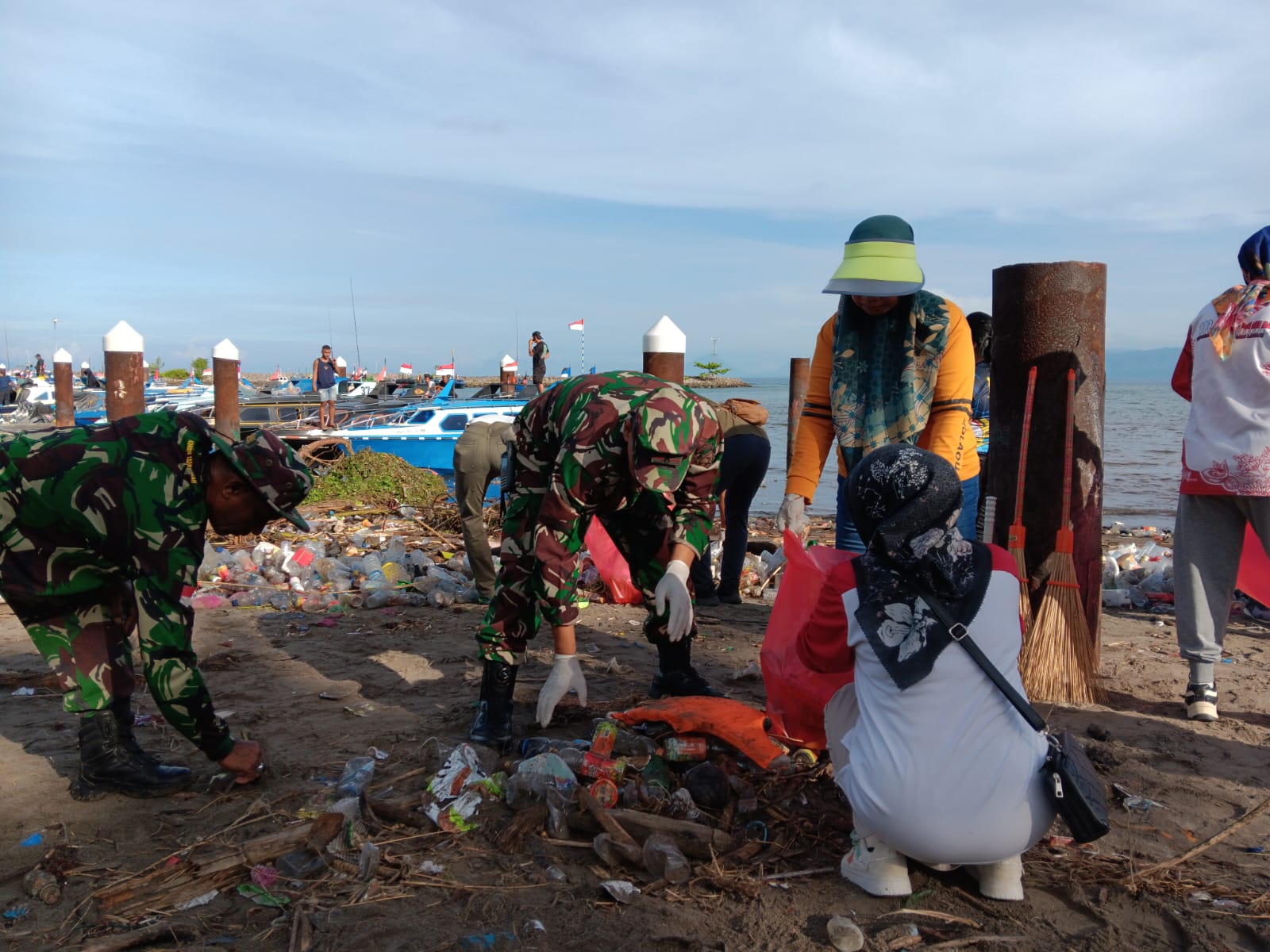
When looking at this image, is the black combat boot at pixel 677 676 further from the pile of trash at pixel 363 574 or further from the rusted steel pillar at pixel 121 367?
the rusted steel pillar at pixel 121 367

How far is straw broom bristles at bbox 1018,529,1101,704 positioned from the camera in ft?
12.5

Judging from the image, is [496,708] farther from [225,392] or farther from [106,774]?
[225,392]

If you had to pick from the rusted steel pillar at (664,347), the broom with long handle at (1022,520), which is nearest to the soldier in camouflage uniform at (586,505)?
the broom with long handle at (1022,520)

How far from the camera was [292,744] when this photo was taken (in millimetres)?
3416

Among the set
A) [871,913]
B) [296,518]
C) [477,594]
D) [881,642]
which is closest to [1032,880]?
[871,913]

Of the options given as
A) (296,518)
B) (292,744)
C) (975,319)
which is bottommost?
(292,744)

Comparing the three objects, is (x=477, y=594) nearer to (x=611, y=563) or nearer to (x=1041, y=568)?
(x=611, y=563)

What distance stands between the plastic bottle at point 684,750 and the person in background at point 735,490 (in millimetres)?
2751

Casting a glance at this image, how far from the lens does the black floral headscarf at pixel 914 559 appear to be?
83.1 inches

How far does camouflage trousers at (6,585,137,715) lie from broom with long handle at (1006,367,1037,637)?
3.31m

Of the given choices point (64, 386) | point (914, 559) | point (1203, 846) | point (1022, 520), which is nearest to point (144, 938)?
point (914, 559)

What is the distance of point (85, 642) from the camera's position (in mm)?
2922

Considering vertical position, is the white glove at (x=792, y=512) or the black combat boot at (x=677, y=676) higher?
the white glove at (x=792, y=512)

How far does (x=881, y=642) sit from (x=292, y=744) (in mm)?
2296
